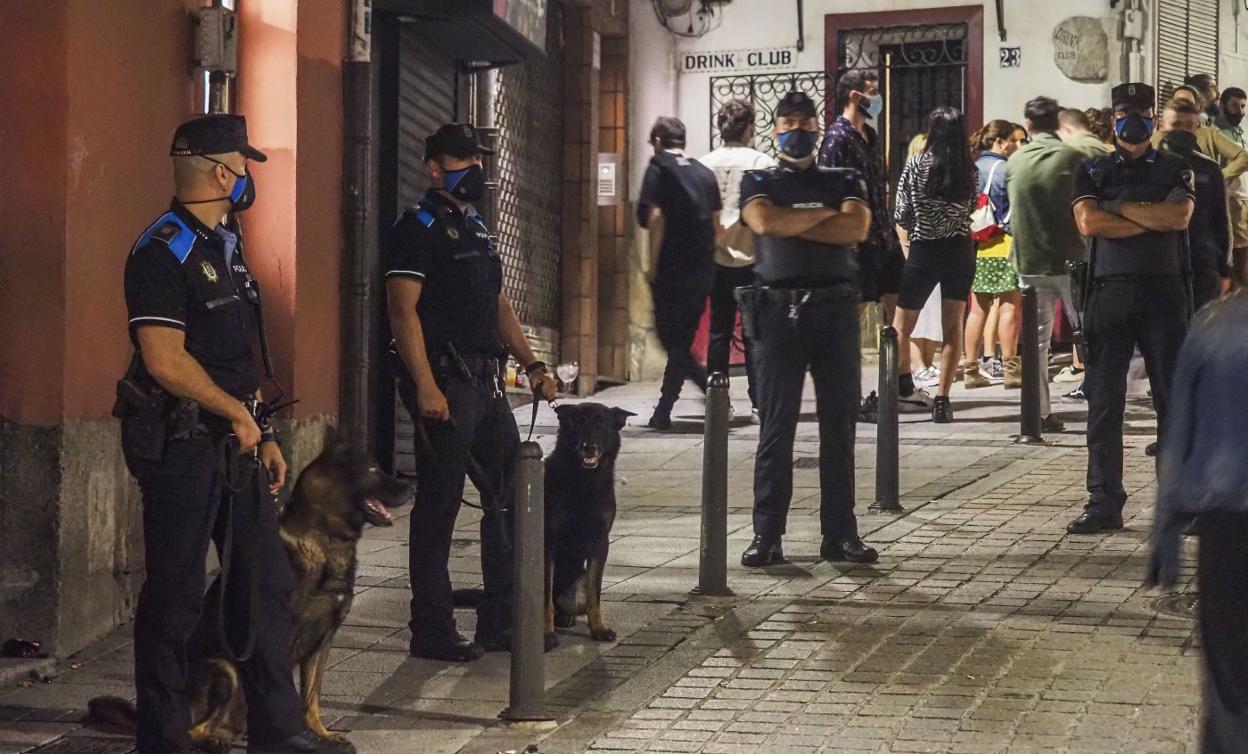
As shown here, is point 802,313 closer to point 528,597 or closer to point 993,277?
point 528,597

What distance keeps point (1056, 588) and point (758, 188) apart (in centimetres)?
217

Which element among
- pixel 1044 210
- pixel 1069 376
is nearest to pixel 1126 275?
pixel 1044 210

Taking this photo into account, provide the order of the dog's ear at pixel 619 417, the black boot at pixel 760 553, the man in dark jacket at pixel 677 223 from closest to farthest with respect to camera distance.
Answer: the dog's ear at pixel 619 417
the black boot at pixel 760 553
the man in dark jacket at pixel 677 223

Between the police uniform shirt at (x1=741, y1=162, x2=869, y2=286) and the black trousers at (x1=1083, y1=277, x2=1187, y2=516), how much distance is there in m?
1.50

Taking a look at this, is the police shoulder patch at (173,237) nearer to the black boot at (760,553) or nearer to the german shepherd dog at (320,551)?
the german shepherd dog at (320,551)

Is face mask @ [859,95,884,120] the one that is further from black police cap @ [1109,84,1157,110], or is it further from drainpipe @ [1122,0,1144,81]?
drainpipe @ [1122,0,1144,81]

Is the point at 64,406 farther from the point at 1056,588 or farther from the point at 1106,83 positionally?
the point at 1106,83

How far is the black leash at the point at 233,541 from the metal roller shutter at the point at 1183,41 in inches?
561

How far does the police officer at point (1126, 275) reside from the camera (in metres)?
9.39

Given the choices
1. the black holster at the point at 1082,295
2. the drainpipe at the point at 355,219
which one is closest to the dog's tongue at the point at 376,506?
the drainpipe at the point at 355,219

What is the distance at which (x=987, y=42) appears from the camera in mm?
18234

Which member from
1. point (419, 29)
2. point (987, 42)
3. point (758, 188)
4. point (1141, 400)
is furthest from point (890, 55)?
point (758, 188)

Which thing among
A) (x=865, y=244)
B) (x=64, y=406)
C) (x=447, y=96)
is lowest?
(x=64, y=406)

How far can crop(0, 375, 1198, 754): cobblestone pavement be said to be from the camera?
612 centimetres
